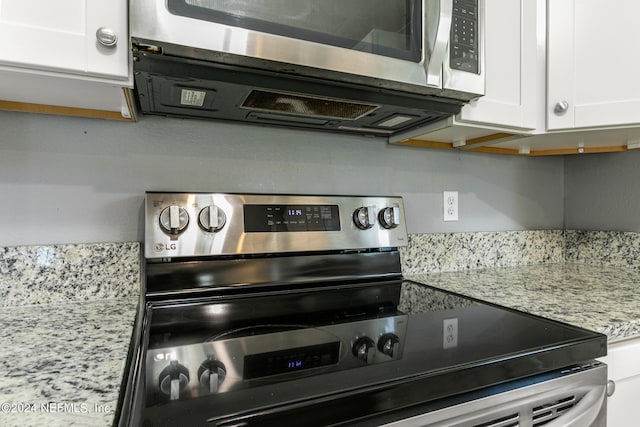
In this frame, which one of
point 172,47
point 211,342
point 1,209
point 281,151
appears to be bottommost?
point 211,342

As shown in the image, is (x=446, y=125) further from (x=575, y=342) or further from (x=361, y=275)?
(x=575, y=342)

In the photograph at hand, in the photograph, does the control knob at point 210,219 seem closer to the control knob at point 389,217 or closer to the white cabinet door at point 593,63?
the control knob at point 389,217

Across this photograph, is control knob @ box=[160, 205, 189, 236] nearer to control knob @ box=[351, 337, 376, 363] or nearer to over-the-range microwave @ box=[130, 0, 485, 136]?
over-the-range microwave @ box=[130, 0, 485, 136]

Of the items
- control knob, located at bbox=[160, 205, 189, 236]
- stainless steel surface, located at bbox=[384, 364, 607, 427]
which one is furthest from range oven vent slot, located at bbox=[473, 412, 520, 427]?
control knob, located at bbox=[160, 205, 189, 236]

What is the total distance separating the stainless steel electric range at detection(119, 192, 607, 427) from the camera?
0.48 meters

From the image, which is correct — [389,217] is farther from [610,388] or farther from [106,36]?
[106,36]

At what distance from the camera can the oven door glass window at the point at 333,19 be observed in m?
0.69

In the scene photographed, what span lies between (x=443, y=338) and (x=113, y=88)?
812 mm

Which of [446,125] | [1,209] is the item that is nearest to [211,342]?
[1,209]

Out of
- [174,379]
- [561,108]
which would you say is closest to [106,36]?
[174,379]

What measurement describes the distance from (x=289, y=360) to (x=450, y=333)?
0.33m

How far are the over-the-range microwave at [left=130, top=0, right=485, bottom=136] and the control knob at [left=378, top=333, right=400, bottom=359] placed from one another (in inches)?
21.6

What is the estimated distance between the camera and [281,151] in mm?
1140

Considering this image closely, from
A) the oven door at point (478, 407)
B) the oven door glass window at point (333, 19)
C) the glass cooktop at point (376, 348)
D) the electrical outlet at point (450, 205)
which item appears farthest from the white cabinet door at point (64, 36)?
the electrical outlet at point (450, 205)
